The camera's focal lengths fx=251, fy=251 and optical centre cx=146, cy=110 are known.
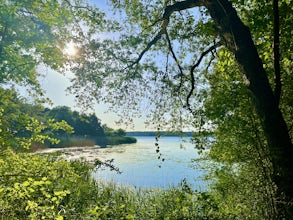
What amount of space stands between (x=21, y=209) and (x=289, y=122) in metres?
4.40

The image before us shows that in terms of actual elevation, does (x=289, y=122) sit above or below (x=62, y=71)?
below

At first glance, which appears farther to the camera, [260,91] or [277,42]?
[260,91]

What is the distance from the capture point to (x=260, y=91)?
3.22m

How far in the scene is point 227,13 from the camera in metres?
3.55

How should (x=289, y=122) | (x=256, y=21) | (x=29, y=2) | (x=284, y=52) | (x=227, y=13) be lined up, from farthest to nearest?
(x=29, y=2) → (x=289, y=122) → (x=284, y=52) → (x=227, y=13) → (x=256, y=21)

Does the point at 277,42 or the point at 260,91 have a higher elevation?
the point at 277,42

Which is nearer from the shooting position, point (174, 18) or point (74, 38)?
point (174, 18)

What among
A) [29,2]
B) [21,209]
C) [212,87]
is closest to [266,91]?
[212,87]

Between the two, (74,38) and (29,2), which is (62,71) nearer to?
(74,38)

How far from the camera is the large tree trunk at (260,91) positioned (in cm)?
295

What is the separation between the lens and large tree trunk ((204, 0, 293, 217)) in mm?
2949

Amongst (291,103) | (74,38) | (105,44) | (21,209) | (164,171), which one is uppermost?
(74,38)

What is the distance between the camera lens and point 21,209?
146 inches

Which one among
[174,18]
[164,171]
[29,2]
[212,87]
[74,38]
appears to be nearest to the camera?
[212,87]
